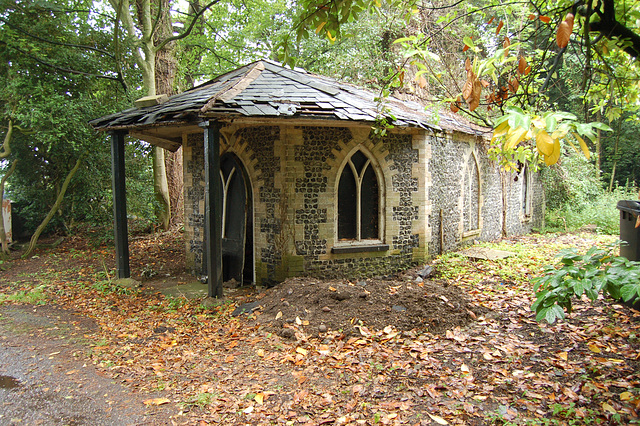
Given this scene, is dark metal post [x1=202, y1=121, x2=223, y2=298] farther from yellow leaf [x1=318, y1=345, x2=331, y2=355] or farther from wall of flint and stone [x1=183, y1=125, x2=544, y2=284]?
yellow leaf [x1=318, y1=345, x2=331, y2=355]

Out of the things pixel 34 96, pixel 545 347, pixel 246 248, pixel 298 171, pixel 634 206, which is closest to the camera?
pixel 545 347

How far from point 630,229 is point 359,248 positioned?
475cm

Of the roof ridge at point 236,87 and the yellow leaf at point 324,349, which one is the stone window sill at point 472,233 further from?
the yellow leaf at point 324,349

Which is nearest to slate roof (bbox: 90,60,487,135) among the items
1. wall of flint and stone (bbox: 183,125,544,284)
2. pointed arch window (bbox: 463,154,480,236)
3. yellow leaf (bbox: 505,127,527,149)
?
wall of flint and stone (bbox: 183,125,544,284)

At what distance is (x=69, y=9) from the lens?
1248 centimetres

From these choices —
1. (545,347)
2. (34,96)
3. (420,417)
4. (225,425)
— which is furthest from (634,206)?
(34,96)

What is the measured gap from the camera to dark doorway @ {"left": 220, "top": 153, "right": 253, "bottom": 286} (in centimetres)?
893

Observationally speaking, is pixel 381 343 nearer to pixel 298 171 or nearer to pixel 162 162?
pixel 298 171

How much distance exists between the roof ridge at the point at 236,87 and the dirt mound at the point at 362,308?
3448mm

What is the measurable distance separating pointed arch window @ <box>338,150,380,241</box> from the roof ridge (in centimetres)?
266

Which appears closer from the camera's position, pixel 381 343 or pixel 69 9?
pixel 381 343

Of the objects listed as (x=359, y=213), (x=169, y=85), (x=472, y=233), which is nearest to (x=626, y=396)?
(x=359, y=213)

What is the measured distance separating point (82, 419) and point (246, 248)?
17.2ft

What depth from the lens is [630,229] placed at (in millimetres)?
6555
